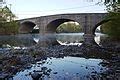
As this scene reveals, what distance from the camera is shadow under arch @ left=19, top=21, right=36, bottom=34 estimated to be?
11295cm

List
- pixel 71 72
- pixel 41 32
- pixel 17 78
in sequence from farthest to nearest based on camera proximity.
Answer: pixel 41 32 < pixel 71 72 < pixel 17 78

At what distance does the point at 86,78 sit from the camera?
14.3 m

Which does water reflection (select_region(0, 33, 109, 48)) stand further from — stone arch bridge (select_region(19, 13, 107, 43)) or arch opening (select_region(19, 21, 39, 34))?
arch opening (select_region(19, 21, 39, 34))

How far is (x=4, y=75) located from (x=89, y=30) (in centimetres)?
7386

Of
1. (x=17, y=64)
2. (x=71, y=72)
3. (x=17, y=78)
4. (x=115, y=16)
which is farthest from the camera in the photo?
(x=115, y=16)

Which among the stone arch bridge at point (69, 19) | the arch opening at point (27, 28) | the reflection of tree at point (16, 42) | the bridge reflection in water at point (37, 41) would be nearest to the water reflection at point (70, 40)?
the bridge reflection in water at point (37, 41)

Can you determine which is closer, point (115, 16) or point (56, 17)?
point (115, 16)

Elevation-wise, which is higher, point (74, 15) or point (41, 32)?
point (74, 15)

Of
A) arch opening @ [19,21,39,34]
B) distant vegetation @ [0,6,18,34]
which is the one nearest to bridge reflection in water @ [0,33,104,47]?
distant vegetation @ [0,6,18,34]

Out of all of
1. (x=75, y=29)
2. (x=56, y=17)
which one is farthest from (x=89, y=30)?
(x=75, y=29)

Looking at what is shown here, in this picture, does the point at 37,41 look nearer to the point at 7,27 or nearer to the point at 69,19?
the point at 7,27

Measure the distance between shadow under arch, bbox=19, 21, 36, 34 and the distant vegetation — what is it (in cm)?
1288

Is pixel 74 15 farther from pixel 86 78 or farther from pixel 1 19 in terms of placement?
pixel 86 78

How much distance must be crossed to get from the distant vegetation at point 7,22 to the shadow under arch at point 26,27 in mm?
12877
